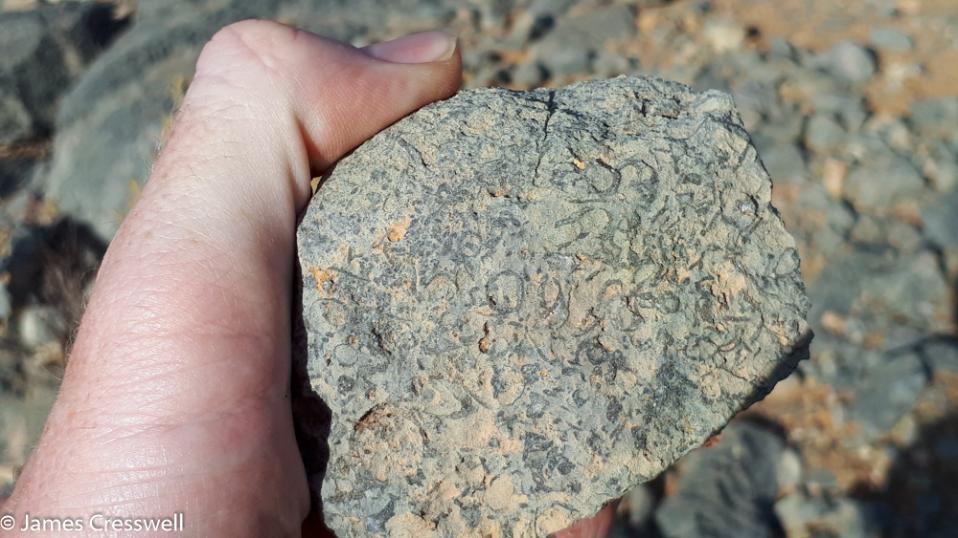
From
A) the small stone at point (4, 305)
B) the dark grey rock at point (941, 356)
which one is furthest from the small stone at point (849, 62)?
the small stone at point (4, 305)

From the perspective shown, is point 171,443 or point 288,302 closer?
point 171,443

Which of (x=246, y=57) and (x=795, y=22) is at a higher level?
(x=246, y=57)

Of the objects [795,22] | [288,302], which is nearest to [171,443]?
[288,302]

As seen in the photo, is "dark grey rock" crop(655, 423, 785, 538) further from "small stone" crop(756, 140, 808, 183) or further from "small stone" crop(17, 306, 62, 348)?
"small stone" crop(17, 306, 62, 348)

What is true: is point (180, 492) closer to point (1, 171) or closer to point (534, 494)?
point (534, 494)

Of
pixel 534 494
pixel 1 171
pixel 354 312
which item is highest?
pixel 354 312

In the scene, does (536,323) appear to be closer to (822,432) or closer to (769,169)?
(822,432)

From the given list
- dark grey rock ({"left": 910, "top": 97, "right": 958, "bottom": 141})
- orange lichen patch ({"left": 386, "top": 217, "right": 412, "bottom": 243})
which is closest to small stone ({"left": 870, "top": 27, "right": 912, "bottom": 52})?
dark grey rock ({"left": 910, "top": 97, "right": 958, "bottom": 141})
